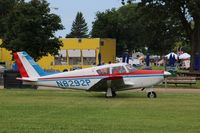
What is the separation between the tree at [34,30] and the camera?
4462 centimetres

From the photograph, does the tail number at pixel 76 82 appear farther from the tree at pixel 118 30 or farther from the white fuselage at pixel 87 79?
the tree at pixel 118 30

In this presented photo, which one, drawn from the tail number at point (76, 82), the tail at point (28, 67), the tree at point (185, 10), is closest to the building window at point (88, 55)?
the tree at point (185, 10)

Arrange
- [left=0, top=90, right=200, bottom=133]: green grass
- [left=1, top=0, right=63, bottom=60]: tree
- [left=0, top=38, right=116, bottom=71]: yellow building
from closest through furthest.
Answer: [left=0, top=90, right=200, bottom=133]: green grass, [left=1, top=0, right=63, bottom=60]: tree, [left=0, top=38, right=116, bottom=71]: yellow building

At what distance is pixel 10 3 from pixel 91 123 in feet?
253

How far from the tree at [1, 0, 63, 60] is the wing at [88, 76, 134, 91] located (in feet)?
59.6

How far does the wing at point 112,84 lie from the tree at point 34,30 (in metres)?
18.2

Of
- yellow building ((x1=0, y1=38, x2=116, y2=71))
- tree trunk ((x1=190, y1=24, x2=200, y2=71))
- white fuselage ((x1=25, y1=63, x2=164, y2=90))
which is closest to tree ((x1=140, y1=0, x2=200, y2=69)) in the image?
tree trunk ((x1=190, y1=24, x2=200, y2=71))

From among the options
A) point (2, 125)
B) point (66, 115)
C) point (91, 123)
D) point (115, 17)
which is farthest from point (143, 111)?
point (115, 17)

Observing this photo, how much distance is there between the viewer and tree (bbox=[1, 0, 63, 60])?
4462cm

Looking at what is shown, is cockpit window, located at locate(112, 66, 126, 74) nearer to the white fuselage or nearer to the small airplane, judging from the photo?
the small airplane

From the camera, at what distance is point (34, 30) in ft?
148

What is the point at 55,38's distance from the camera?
152 ft

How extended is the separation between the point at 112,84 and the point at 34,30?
63.5ft

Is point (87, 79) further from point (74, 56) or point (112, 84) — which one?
point (74, 56)
